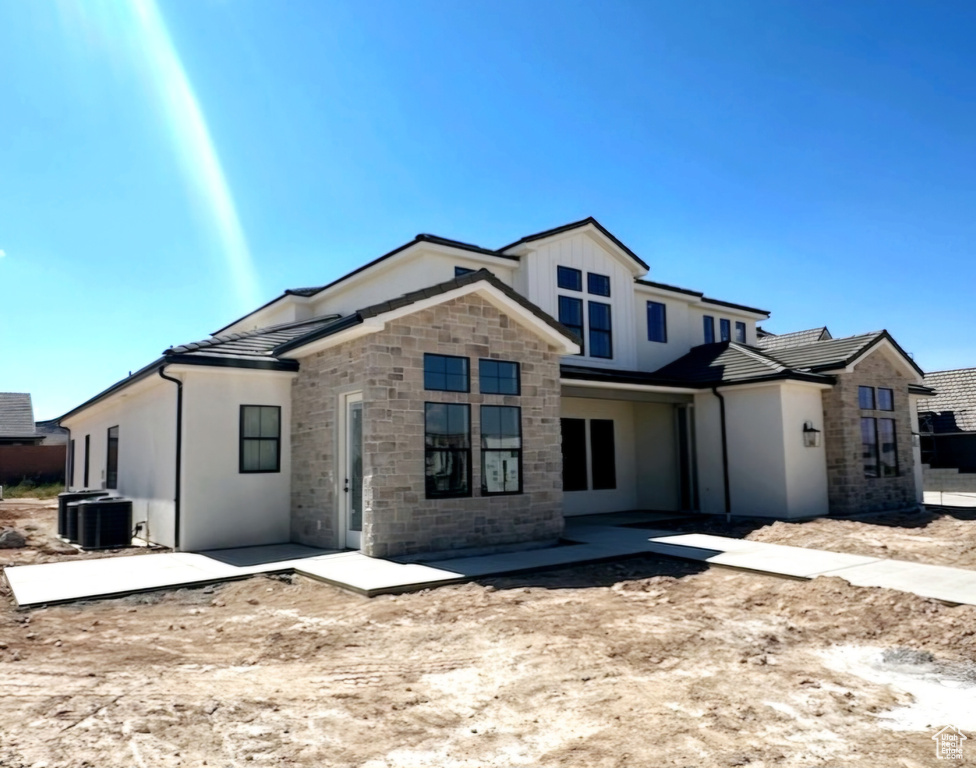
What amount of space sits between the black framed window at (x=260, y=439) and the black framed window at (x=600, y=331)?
7.99 meters

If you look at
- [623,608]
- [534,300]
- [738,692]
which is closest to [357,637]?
[623,608]

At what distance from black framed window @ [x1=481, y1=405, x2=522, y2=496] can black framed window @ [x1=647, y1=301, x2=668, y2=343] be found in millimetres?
8361

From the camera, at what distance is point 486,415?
11.4 m

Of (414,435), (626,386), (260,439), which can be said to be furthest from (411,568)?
(626,386)

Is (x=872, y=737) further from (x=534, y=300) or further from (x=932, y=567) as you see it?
(x=534, y=300)

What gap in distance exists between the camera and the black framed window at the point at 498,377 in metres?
11.4

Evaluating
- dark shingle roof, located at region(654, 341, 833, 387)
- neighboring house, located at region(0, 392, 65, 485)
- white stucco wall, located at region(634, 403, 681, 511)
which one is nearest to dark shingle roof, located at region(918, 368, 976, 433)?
dark shingle roof, located at region(654, 341, 833, 387)

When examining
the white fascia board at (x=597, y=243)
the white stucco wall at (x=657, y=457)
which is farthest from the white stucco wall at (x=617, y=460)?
the white fascia board at (x=597, y=243)

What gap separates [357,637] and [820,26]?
11039 millimetres

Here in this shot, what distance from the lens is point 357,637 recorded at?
6.68 metres

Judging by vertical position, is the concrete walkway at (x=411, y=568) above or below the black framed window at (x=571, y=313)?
below

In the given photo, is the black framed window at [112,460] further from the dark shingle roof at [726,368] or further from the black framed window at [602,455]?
the dark shingle roof at [726,368]

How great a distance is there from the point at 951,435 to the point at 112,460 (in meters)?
28.1

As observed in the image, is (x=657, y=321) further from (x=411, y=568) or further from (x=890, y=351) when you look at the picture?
(x=411, y=568)
